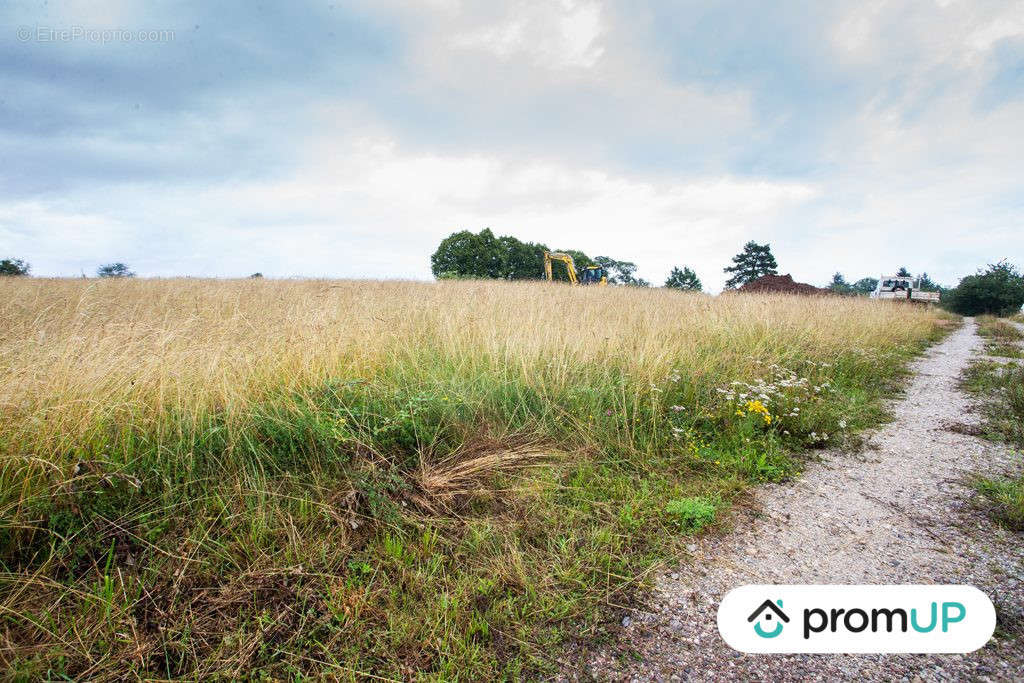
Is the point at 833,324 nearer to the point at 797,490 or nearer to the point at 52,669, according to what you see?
the point at 797,490

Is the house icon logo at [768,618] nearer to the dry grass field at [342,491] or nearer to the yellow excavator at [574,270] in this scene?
the dry grass field at [342,491]

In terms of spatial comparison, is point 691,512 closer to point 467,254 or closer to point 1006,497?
point 1006,497

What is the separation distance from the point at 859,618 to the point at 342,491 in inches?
97.0

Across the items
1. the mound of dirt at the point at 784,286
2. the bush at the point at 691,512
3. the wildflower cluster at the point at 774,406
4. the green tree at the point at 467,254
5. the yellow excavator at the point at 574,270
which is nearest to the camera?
the bush at the point at 691,512

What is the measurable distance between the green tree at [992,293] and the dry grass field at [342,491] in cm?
4006

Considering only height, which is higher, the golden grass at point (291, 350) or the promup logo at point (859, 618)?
the golden grass at point (291, 350)

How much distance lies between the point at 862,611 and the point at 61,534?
3.59 meters

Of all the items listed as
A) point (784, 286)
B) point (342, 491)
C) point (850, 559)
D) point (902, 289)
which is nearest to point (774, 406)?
point (850, 559)

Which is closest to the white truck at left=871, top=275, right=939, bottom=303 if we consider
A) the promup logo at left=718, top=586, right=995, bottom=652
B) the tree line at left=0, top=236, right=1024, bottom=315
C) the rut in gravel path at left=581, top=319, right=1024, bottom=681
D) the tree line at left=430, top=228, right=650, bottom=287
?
the tree line at left=0, top=236, right=1024, bottom=315

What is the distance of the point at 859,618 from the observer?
182 cm

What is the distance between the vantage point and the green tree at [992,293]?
29.4 meters

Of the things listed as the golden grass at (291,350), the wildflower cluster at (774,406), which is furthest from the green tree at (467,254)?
the wildflower cluster at (774,406)

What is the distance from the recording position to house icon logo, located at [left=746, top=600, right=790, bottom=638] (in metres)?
1.72

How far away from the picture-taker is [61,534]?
76.7 inches
